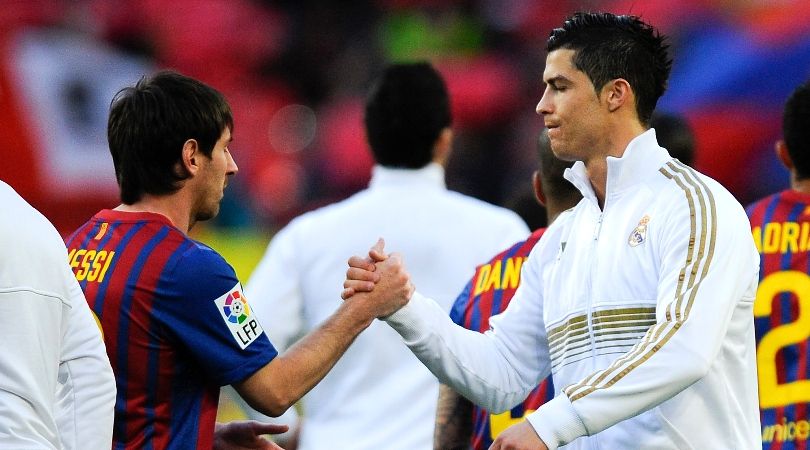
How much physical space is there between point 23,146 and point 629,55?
360 inches

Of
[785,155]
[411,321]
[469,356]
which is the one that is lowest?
[469,356]

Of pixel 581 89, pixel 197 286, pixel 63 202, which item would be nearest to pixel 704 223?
pixel 581 89

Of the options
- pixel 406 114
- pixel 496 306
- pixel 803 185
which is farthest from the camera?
pixel 406 114

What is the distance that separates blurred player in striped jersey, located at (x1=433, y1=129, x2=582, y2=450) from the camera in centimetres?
451

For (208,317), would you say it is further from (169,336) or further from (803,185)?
(803,185)

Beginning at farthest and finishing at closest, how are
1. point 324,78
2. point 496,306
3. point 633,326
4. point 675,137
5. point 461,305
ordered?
point 324,78 → point 675,137 → point 461,305 → point 496,306 → point 633,326

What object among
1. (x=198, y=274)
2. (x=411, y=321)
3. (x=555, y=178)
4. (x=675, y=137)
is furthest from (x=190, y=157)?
(x=675, y=137)

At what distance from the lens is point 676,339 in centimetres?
320

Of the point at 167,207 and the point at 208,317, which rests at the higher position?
the point at 167,207

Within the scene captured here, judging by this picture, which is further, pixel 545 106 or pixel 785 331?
pixel 785 331

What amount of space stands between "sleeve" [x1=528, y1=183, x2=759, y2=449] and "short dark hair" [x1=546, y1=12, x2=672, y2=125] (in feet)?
1.60

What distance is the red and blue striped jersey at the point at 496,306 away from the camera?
14.7ft

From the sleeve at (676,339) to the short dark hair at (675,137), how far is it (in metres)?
1.89

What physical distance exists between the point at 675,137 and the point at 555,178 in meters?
0.82
